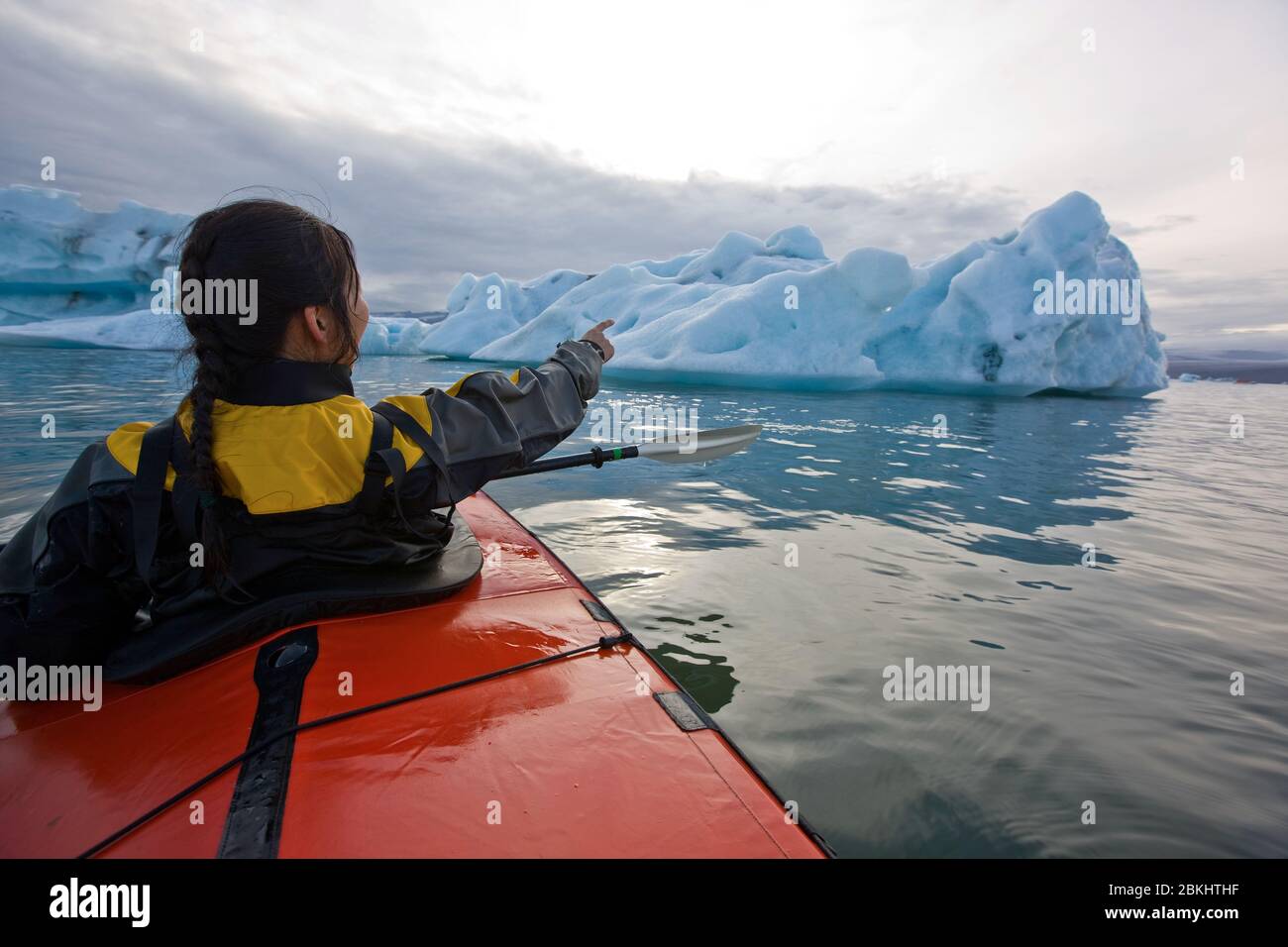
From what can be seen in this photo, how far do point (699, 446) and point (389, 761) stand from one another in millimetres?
2599

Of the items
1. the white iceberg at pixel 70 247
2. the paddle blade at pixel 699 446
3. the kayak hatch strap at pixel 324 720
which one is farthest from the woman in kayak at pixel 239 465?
the white iceberg at pixel 70 247

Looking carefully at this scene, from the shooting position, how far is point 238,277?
134 cm

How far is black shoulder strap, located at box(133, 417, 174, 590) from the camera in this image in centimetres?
127

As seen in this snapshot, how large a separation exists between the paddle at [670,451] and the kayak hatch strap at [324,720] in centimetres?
59

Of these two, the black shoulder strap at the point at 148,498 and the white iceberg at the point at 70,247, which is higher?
the white iceberg at the point at 70,247

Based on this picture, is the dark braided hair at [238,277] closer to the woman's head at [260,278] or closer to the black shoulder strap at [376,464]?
the woman's head at [260,278]

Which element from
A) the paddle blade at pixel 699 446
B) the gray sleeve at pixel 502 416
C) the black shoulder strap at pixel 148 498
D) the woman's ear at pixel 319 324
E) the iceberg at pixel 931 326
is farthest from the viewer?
the iceberg at pixel 931 326

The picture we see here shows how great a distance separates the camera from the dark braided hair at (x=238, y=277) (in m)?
1.33

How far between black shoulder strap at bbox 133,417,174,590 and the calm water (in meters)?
1.77

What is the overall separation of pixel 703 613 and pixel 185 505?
7.31 feet

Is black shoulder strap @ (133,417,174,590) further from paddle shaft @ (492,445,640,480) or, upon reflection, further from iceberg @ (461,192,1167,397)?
iceberg @ (461,192,1167,397)

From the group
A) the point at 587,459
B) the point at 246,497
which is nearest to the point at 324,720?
the point at 246,497

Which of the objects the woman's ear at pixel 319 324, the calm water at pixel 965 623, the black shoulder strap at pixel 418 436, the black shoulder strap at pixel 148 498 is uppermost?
the woman's ear at pixel 319 324
